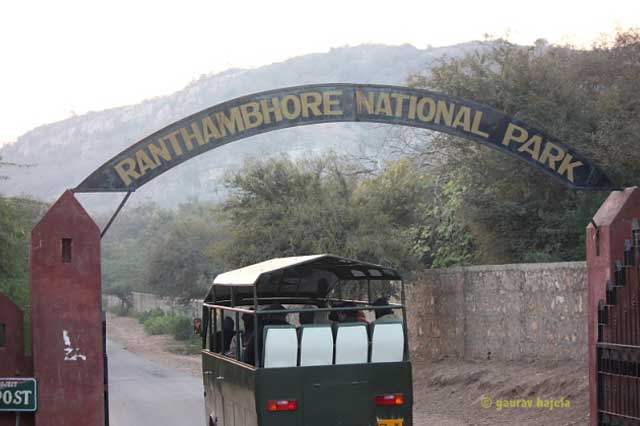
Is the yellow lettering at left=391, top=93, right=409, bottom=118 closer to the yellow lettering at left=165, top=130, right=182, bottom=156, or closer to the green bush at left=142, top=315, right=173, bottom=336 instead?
the yellow lettering at left=165, top=130, right=182, bottom=156

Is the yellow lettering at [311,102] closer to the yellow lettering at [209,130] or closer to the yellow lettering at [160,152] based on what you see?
the yellow lettering at [209,130]

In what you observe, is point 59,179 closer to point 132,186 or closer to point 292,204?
point 292,204

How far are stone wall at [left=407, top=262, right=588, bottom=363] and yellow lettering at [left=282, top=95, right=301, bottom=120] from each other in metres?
7.35

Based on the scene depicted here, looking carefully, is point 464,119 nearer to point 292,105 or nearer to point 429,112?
point 429,112

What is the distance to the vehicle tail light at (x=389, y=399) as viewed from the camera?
448 inches

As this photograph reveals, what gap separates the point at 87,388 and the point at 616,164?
13031 millimetres

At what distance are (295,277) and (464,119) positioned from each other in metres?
3.18

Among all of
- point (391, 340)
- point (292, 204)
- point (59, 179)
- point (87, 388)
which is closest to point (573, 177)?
point (391, 340)

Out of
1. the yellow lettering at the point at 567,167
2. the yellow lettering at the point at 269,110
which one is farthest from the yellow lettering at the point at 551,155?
the yellow lettering at the point at 269,110

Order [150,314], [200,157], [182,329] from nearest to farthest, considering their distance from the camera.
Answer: [182,329] → [150,314] → [200,157]

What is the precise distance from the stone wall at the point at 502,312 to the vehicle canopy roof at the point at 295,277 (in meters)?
5.77

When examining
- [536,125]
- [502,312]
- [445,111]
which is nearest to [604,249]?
[445,111]

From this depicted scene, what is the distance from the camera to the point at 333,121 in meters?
13.6

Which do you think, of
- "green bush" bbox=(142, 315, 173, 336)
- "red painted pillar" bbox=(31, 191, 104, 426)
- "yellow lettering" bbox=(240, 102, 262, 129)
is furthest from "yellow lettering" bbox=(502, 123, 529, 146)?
"green bush" bbox=(142, 315, 173, 336)
